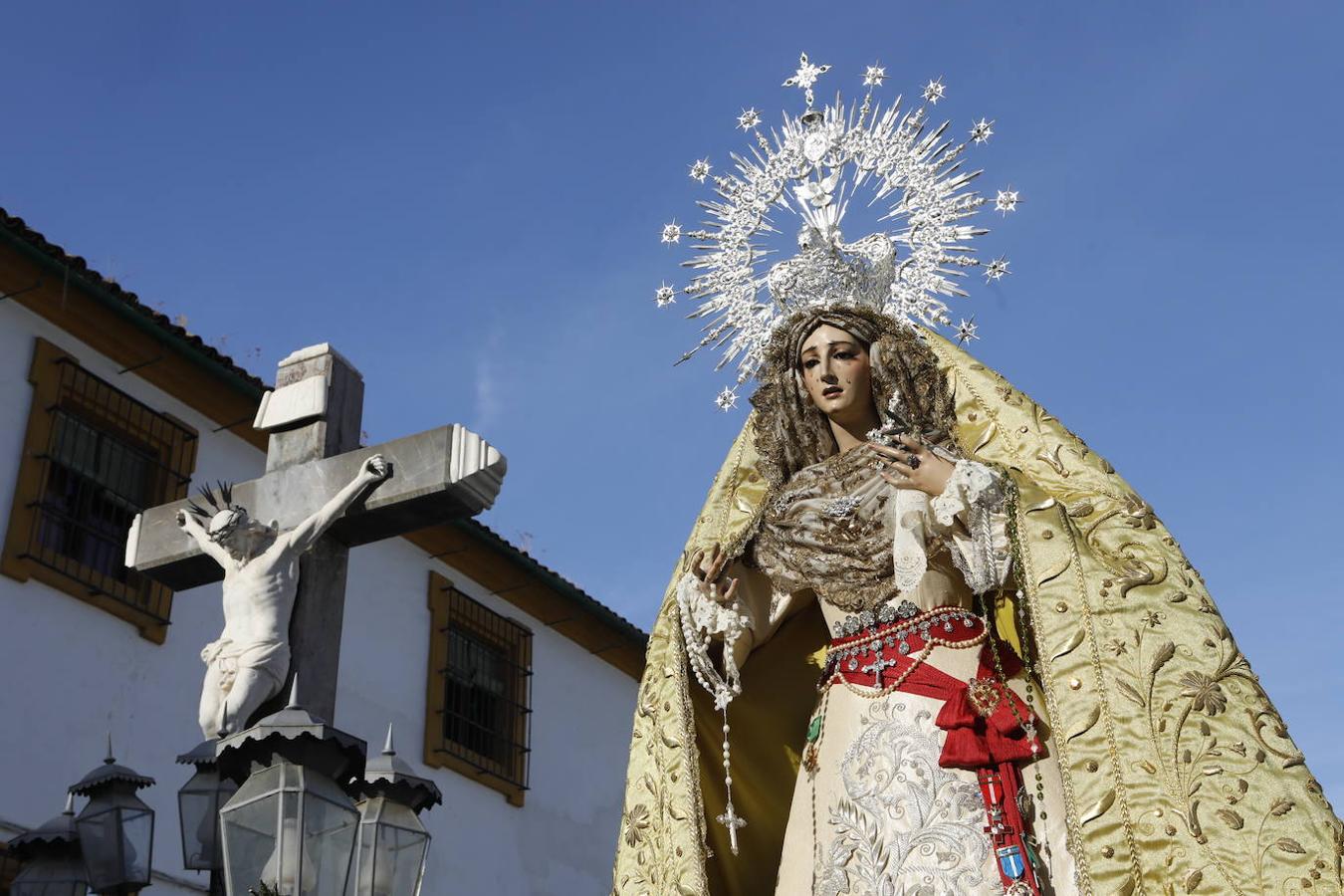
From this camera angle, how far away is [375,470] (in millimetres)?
3693

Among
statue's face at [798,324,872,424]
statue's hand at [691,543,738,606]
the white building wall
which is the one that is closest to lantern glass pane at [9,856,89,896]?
statue's hand at [691,543,738,606]

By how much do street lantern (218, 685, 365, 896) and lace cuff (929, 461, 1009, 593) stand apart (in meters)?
1.50

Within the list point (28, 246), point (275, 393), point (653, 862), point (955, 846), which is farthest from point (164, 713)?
point (955, 846)

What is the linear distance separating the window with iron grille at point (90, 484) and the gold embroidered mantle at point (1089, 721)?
15.2 ft

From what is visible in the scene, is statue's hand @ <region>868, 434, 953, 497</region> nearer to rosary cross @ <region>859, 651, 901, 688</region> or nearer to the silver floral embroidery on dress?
rosary cross @ <region>859, 651, 901, 688</region>

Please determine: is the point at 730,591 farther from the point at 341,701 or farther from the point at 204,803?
the point at 341,701

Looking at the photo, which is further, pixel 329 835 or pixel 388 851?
pixel 388 851

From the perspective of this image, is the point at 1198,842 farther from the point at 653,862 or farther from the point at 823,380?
Answer: the point at 823,380

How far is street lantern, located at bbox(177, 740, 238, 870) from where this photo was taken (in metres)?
3.51

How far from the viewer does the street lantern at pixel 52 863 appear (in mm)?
4352

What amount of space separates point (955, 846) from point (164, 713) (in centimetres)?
599

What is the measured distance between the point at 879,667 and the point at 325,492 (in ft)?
5.03

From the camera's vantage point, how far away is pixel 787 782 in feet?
13.1

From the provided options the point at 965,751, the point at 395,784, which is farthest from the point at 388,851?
the point at 965,751
